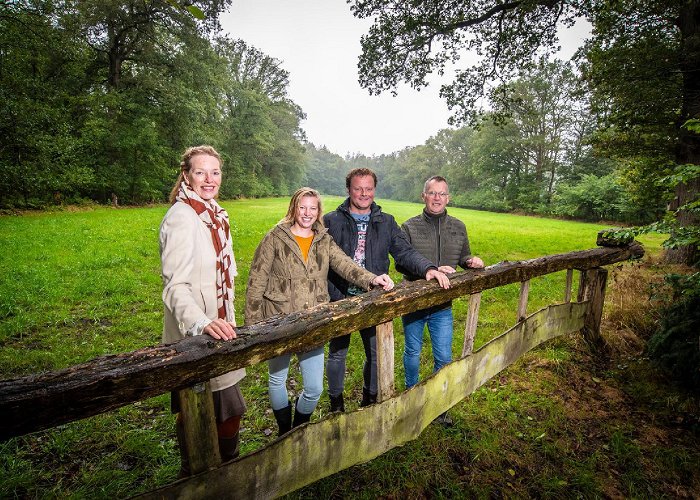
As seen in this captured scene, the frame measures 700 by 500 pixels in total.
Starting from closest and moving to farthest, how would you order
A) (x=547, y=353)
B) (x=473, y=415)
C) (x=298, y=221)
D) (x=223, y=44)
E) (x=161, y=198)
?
(x=298, y=221), (x=473, y=415), (x=547, y=353), (x=161, y=198), (x=223, y=44)

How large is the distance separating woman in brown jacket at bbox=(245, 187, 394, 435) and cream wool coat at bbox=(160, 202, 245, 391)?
0.53 metres

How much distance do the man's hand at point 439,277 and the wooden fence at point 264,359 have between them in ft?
0.22

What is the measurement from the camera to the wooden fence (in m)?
1.38

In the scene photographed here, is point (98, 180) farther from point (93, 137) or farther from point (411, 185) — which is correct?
point (411, 185)

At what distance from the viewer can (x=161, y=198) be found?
93.5ft

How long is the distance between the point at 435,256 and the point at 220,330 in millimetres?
2548

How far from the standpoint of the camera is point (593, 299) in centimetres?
493

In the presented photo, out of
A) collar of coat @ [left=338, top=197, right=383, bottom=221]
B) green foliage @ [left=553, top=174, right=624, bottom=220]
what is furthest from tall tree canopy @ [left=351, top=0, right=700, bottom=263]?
green foliage @ [left=553, top=174, right=624, bottom=220]

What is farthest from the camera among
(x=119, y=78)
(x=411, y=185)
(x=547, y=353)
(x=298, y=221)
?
(x=411, y=185)

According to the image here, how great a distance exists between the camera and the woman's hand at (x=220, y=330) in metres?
1.80

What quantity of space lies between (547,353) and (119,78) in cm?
2994

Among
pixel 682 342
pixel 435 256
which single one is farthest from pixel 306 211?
pixel 682 342

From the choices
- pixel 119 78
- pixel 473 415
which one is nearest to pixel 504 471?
pixel 473 415

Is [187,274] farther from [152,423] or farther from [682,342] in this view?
[682,342]
